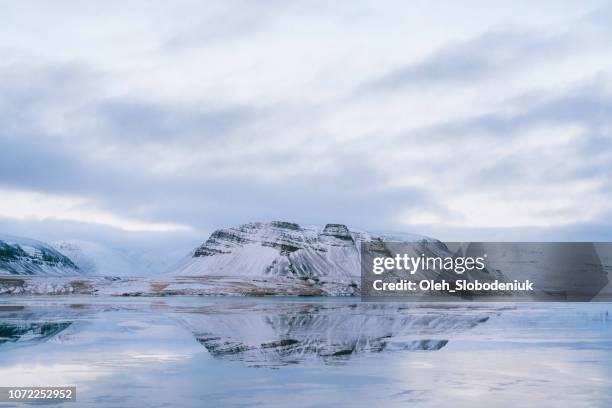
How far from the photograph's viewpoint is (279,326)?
167 ft

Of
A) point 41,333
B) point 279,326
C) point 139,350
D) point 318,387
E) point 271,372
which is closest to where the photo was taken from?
point 318,387

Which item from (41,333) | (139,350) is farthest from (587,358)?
(41,333)

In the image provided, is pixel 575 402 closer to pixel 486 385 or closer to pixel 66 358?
pixel 486 385

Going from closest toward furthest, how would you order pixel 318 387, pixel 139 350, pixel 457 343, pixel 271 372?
pixel 318 387 < pixel 271 372 < pixel 139 350 < pixel 457 343

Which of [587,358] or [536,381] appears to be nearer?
[536,381]

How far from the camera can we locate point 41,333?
141 feet

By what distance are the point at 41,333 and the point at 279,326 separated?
15.3 metres

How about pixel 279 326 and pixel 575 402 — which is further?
pixel 279 326

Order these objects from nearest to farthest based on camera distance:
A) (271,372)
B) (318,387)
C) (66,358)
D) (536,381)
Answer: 1. (318,387)
2. (536,381)
3. (271,372)
4. (66,358)

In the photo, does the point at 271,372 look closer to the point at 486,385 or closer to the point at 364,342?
the point at 486,385

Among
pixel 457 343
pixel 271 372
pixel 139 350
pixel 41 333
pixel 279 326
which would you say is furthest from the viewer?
pixel 279 326

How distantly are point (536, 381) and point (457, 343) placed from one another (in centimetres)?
1342

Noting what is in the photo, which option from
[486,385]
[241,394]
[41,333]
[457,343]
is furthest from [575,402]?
[41,333]

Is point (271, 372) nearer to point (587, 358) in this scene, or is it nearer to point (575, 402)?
point (575, 402)
